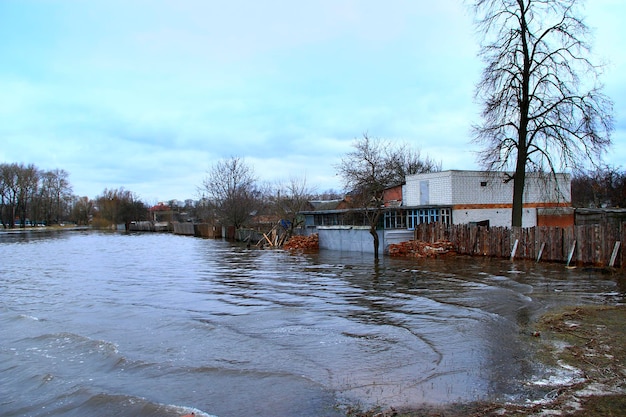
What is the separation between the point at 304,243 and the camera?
1610 inches

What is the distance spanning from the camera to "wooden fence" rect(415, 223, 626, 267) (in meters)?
20.2

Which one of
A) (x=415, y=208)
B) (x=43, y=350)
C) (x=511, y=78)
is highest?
(x=511, y=78)

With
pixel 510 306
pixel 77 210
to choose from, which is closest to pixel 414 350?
pixel 510 306

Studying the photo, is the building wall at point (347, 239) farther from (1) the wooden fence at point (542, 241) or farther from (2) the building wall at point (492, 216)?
(2) the building wall at point (492, 216)

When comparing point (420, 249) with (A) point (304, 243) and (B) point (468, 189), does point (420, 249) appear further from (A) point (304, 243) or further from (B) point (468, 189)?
(A) point (304, 243)

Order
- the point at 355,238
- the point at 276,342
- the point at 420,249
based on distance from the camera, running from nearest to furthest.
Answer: the point at 276,342 → the point at 420,249 → the point at 355,238

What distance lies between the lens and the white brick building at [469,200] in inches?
1275

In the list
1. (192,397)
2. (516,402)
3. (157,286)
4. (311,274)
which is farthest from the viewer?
(311,274)

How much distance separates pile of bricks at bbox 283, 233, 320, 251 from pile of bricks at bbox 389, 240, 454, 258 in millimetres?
10860

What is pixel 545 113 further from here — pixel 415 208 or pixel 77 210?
pixel 77 210

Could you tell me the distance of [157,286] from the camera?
66.0 feet

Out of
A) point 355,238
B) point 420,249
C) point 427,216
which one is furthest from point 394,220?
point 420,249

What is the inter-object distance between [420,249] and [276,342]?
68.9 feet

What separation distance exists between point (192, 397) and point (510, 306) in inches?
375
